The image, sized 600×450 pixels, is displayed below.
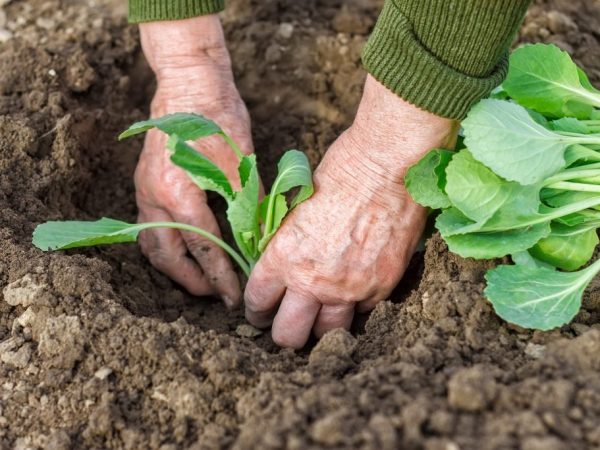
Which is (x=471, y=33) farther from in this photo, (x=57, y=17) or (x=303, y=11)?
(x=57, y=17)

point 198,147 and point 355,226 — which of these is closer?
point 355,226

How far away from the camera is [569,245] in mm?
1790

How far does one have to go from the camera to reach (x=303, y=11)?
2947 mm

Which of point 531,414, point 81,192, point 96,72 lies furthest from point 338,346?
point 96,72

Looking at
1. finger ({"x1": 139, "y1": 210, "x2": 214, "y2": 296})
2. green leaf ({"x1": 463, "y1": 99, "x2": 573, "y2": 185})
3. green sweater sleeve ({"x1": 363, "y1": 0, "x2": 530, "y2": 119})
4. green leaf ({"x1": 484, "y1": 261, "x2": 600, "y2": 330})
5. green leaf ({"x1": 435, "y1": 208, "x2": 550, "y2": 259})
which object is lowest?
finger ({"x1": 139, "y1": 210, "x2": 214, "y2": 296})

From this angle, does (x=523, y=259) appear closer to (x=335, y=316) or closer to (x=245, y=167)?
(x=335, y=316)

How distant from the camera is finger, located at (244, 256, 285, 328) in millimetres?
2020

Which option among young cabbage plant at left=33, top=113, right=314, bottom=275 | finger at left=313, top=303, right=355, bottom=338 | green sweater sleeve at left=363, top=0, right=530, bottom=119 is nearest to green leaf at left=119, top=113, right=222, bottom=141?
young cabbage plant at left=33, top=113, right=314, bottom=275

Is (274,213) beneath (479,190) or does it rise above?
beneath

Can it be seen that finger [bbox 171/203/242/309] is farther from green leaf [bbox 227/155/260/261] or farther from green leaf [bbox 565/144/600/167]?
green leaf [bbox 565/144/600/167]

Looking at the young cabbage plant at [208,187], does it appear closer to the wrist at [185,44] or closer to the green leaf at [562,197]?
the wrist at [185,44]

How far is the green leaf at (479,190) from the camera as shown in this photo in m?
1.69

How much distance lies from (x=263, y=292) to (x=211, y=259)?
0.29 meters

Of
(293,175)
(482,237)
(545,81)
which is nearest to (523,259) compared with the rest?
(482,237)
